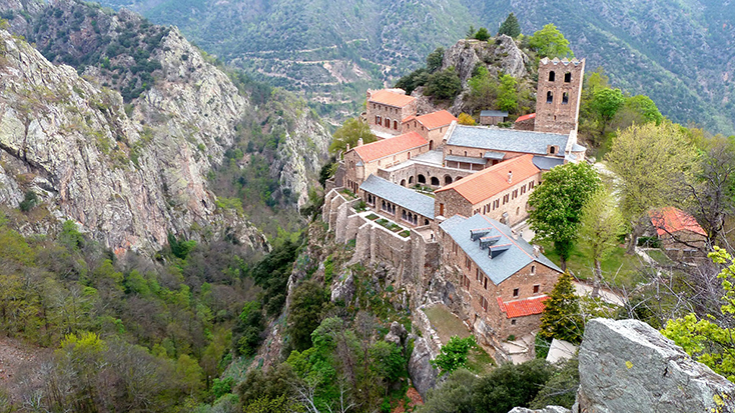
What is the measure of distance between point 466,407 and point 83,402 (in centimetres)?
2686

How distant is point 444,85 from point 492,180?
29820 mm

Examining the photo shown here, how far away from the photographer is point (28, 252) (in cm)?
5453

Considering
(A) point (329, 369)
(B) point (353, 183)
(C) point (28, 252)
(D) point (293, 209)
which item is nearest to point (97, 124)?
(C) point (28, 252)

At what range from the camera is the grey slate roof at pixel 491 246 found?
2934 centimetres

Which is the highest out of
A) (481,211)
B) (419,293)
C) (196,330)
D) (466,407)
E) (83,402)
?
(481,211)

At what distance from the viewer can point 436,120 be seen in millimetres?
55281

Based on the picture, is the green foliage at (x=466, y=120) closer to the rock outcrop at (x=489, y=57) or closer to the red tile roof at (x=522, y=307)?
the rock outcrop at (x=489, y=57)

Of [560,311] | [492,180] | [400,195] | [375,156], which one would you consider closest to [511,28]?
[375,156]

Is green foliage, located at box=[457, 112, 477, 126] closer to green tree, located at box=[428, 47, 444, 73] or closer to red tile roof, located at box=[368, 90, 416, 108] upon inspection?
red tile roof, located at box=[368, 90, 416, 108]

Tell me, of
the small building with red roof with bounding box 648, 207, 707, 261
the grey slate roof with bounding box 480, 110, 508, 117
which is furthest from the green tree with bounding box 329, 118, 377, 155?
the small building with red roof with bounding box 648, 207, 707, 261

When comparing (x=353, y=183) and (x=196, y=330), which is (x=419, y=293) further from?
(x=196, y=330)

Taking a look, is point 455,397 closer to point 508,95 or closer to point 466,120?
point 466,120

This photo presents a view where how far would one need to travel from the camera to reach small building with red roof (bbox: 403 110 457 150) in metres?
54.1

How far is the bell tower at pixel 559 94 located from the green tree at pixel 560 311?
991 inches
